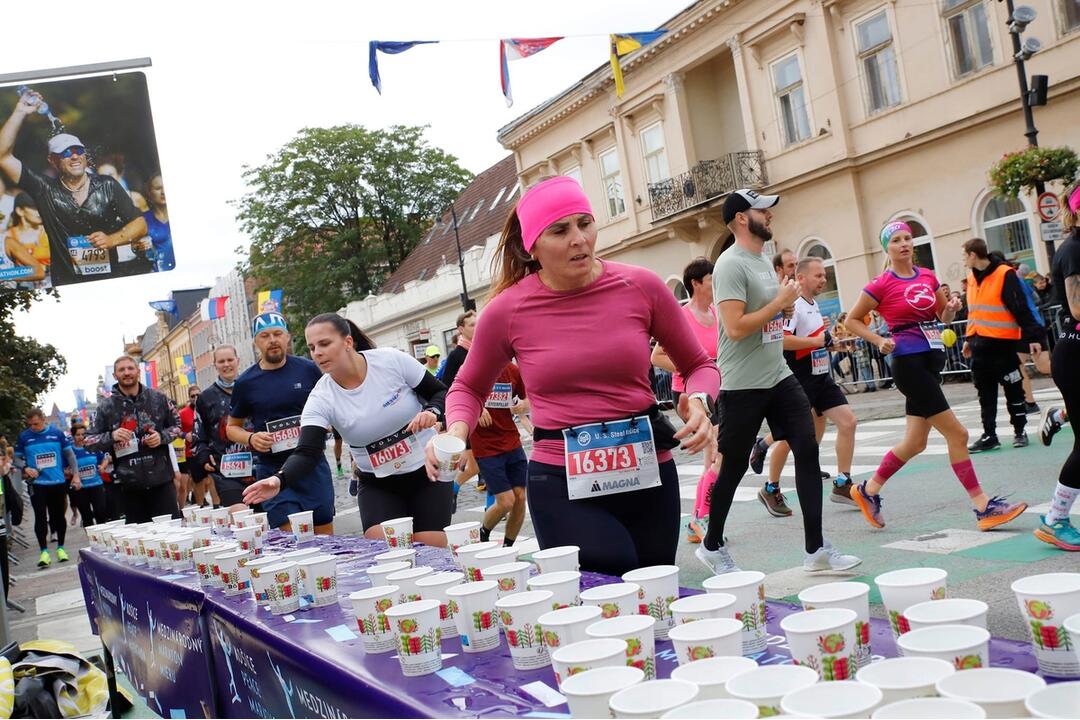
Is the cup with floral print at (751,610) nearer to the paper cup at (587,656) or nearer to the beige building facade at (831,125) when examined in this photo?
the paper cup at (587,656)

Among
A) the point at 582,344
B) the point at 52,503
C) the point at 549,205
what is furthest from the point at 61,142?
the point at 582,344

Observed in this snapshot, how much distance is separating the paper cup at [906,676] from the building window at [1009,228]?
1890 cm

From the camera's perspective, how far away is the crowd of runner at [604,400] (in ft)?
11.3

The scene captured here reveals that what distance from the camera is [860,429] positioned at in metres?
12.7

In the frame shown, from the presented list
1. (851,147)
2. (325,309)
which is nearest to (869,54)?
(851,147)

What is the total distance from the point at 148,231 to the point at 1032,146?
13.6m

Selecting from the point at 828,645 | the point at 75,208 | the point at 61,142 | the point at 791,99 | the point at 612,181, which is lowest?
the point at 828,645

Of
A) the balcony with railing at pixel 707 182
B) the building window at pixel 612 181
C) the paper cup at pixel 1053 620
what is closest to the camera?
the paper cup at pixel 1053 620

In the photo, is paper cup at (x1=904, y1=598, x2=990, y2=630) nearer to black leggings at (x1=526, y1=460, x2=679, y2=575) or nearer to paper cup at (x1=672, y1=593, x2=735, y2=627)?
paper cup at (x1=672, y1=593, x2=735, y2=627)

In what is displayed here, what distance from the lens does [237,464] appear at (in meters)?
8.04

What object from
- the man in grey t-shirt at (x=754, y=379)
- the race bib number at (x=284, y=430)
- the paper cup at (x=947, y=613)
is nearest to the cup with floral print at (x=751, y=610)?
the paper cup at (x=947, y=613)

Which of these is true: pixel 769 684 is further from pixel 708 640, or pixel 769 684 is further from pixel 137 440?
pixel 137 440

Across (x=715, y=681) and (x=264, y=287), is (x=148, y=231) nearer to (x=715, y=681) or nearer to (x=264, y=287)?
(x=715, y=681)

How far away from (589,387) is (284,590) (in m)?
1.19
